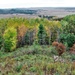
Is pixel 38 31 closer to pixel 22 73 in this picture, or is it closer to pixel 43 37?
pixel 43 37

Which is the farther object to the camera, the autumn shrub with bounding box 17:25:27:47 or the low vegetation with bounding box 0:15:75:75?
the autumn shrub with bounding box 17:25:27:47

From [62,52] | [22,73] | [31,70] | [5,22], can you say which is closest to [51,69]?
[31,70]

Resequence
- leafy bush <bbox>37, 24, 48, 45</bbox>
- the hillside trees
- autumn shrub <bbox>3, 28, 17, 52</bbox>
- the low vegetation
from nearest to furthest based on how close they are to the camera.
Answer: the low vegetation < the hillside trees < autumn shrub <bbox>3, 28, 17, 52</bbox> < leafy bush <bbox>37, 24, 48, 45</bbox>

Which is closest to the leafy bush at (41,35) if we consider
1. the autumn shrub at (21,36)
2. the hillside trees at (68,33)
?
the hillside trees at (68,33)

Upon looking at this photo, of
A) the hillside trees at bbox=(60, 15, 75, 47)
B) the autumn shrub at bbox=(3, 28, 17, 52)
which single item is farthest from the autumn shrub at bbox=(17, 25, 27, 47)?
the hillside trees at bbox=(60, 15, 75, 47)

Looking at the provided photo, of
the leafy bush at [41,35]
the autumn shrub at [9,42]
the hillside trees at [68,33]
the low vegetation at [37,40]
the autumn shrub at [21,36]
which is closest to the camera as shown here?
the low vegetation at [37,40]

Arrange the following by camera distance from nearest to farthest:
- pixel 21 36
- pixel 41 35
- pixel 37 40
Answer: pixel 41 35, pixel 37 40, pixel 21 36

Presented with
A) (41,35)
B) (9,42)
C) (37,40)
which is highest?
(41,35)

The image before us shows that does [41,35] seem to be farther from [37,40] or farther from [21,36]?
[21,36]

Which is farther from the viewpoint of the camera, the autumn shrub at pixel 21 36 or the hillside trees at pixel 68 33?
the autumn shrub at pixel 21 36

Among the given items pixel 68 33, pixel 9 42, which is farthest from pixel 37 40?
pixel 68 33

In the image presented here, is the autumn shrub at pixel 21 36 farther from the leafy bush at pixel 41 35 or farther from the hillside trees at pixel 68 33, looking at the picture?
the hillside trees at pixel 68 33

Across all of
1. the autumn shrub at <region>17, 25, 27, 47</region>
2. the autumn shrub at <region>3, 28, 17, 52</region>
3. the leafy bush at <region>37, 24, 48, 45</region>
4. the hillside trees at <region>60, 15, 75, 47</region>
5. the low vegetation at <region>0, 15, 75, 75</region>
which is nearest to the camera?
the low vegetation at <region>0, 15, 75, 75</region>

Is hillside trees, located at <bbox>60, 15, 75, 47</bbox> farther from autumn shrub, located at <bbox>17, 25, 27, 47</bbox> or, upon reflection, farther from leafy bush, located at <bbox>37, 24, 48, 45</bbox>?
autumn shrub, located at <bbox>17, 25, 27, 47</bbox>
